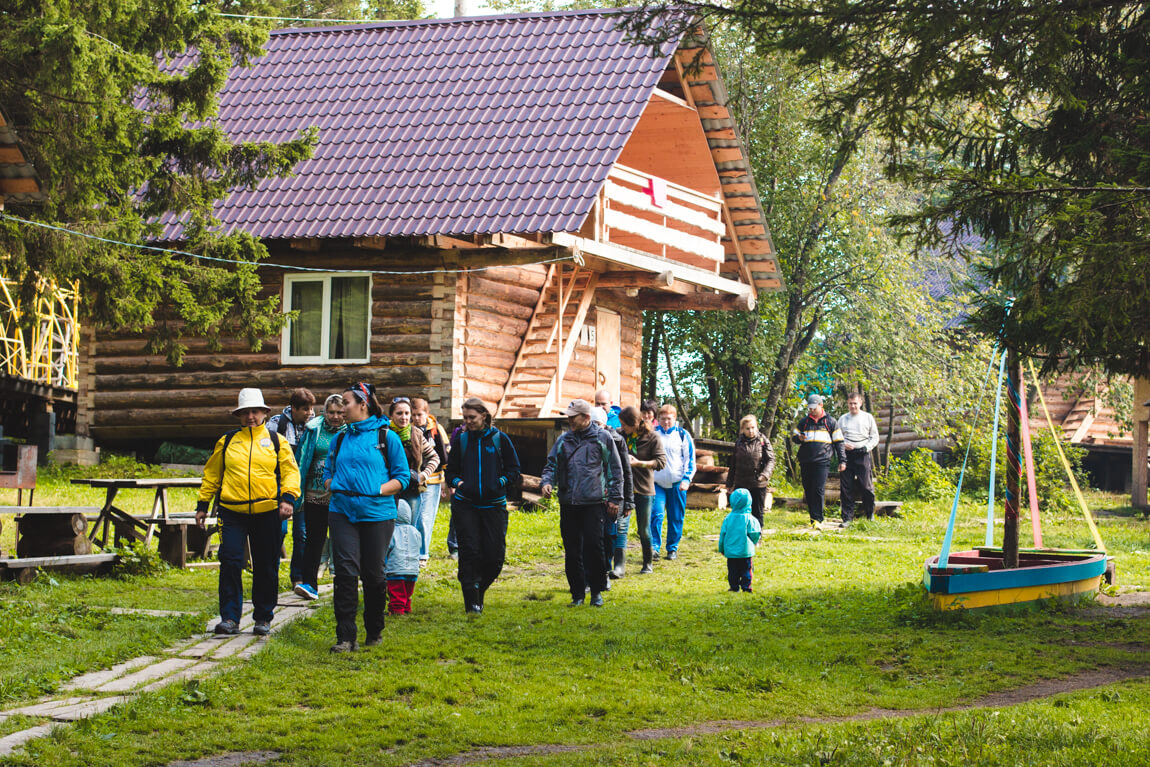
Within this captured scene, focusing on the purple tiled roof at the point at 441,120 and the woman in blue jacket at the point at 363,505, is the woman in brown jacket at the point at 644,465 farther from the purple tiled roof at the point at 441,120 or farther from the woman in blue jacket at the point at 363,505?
the purple tiled roof at the point at 441,120

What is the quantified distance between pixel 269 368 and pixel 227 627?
12.4 m

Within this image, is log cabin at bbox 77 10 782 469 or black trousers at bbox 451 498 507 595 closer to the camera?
black trousers at bbox 451 498 507 595

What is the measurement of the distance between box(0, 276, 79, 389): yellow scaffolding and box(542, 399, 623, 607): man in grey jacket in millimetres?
14107

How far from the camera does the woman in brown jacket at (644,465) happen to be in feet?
46.3

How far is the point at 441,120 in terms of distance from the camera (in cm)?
2241

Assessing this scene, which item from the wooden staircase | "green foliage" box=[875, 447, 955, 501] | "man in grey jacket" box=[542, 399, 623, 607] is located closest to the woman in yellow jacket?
"man in grey jacket" box=[542, 399, 623, 607]

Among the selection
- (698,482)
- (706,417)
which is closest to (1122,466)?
(706,417)

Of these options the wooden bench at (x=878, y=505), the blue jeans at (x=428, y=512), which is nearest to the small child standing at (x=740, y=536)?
the blue jeans at (x=428, y=512)

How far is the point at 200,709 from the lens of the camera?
7.43m

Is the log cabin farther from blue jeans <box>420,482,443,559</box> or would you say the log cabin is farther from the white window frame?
blue jeans <box>420,482,443,559</box>

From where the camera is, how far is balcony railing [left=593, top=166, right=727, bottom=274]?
21939mm

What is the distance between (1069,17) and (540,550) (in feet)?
30.5

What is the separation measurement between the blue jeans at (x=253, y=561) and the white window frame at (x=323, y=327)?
37.3 ft

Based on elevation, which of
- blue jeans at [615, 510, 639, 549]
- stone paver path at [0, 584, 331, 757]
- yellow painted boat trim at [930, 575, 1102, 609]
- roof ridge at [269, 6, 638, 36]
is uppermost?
roof ridge at [269, 6, 638, 36]
